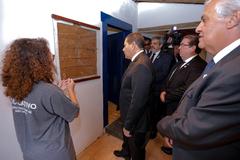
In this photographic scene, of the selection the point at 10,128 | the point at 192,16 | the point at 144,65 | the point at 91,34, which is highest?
the point at 192,16

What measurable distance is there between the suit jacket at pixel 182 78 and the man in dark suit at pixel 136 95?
37cm

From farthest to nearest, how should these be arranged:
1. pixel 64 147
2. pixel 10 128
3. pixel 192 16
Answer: pixel 192 16 < pixel 10 128 < pixel 64 147

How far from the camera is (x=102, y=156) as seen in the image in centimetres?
224

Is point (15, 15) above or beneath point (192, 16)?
beneath

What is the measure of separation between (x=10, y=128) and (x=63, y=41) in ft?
2.97

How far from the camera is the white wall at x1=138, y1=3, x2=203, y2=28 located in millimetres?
3455

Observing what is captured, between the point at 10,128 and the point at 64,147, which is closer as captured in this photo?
the point at 64,147

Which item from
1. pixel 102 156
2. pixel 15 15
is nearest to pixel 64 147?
pixel 15 15

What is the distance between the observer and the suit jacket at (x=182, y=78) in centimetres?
178

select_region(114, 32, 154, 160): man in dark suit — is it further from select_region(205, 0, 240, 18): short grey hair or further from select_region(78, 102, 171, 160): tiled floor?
select_region(205, 0, 240, 18): short grey hair

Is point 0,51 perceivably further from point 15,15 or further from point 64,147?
point 64,147

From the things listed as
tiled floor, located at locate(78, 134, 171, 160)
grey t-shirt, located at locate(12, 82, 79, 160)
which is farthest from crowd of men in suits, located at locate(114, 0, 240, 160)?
tiled floor, located at locate(78, 134, 171, 160)

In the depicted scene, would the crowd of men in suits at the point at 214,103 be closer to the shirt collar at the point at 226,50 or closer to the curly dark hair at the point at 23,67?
the shirt collar at the point at 226,50

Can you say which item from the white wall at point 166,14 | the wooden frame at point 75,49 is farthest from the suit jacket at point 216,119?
the white wall at point 166,14
